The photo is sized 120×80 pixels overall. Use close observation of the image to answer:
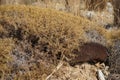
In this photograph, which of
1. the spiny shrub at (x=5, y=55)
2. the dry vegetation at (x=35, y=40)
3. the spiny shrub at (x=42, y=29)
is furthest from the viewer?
the spiny shrub at (x=42, y=29)

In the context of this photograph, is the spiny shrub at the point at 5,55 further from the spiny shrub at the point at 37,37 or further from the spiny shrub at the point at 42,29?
the spiny shrub at the point at 42,29

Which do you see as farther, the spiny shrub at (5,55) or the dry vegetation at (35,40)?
the dry vegetation at (35,40)

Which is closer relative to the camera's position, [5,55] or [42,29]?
[5,55]

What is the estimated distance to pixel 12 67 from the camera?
5727 millimetres

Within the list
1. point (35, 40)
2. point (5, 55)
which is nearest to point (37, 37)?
point (35, 40)

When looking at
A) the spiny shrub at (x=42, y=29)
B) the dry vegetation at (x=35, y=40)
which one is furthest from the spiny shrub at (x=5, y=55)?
the spiny shrub at (x=42, y=29)

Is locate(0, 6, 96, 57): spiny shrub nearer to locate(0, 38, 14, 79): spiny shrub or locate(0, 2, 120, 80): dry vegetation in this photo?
locate(0, 2, 120, 80): dry vegetation

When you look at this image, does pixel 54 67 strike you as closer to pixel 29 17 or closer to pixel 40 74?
pixel 40 74

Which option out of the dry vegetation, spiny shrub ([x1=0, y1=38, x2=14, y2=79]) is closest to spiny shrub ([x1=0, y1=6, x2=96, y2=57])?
the dry vegetation

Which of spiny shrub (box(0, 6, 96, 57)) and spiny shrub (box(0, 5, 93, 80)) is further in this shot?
spiny shrub (box(0, 6, 96, 57))

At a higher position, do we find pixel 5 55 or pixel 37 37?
pixel 37 37

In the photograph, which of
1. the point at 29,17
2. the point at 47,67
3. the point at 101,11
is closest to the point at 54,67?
the point at 47,67

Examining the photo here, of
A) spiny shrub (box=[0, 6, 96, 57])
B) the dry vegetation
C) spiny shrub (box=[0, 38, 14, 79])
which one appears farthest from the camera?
spiny shrub (box=[0, 6, 96, 57])

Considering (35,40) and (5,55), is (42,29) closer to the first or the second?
(35,40)
